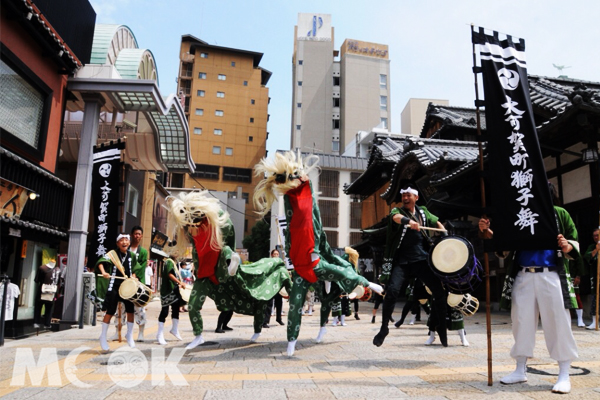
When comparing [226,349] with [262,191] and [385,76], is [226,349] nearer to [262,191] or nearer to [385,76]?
[262,191]

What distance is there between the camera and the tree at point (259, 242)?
48906 millimetres

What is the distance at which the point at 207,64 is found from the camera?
62469 millimetres

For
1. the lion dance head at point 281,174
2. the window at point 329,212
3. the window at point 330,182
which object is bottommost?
the lion dance head at point 281,174

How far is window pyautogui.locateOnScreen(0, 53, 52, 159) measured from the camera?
8812mm

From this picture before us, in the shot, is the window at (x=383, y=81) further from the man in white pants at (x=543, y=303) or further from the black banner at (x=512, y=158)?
the man in white pants at (x=543, y=303)

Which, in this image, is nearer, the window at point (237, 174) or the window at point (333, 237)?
the window at point (333, 237)

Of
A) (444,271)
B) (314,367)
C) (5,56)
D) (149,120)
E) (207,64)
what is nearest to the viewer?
(314,367)

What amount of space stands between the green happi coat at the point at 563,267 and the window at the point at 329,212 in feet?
141

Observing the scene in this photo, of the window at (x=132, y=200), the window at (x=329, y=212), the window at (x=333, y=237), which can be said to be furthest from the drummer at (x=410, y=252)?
the window at (x=329, y=212)

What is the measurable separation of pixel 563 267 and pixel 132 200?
22621 mm

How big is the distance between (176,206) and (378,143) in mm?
21662

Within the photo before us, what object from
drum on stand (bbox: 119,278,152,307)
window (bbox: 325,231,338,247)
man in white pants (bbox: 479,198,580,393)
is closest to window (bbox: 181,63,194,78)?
window (bbox: 325,231,338,247)

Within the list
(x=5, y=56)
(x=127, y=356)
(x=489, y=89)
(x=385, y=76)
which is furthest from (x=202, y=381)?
(x=385, y=76)

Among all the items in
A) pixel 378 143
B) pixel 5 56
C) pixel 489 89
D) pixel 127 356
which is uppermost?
pixel 378 143
